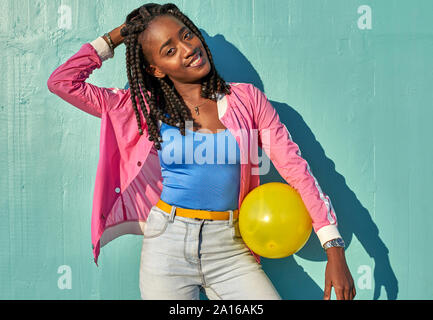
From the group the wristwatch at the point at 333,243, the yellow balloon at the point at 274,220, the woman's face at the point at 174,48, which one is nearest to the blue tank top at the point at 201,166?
the yellow balloon at the point at 274,220

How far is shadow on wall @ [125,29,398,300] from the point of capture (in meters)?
2.58

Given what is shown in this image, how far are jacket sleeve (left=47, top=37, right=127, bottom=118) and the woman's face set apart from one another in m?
0.24

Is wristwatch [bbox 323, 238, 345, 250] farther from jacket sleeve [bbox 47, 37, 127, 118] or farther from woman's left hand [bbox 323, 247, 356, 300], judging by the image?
jacket sleeve [bbox 47, 37, 127, 118]

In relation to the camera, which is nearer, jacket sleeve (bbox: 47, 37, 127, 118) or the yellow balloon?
the yellow balloon

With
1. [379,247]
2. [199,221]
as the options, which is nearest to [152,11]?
[199,221]

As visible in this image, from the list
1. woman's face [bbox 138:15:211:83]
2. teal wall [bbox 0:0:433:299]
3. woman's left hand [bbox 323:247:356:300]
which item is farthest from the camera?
teal wall [bbox 0:0:433:299]

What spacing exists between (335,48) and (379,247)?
1.15 metres

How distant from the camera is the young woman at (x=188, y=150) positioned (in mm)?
2055

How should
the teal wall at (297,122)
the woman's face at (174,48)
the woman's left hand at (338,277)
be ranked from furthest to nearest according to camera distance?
the teal wall at (297,122) < the woman's face at (174,48) < the woman's left hand at (338,277)

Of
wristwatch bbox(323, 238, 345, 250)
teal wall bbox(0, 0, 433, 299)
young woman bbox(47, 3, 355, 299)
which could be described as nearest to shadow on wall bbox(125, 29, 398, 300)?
teal wall bbox(0, 0, 433, 299)

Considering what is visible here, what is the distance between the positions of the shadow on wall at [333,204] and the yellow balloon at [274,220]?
528 millimetres

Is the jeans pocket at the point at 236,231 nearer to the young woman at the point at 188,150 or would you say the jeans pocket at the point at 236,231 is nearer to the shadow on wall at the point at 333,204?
the young woman at the point at 188,150

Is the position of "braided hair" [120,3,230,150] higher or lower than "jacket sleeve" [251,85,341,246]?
higher

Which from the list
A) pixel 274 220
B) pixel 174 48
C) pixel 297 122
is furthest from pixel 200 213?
pixel 297 122
